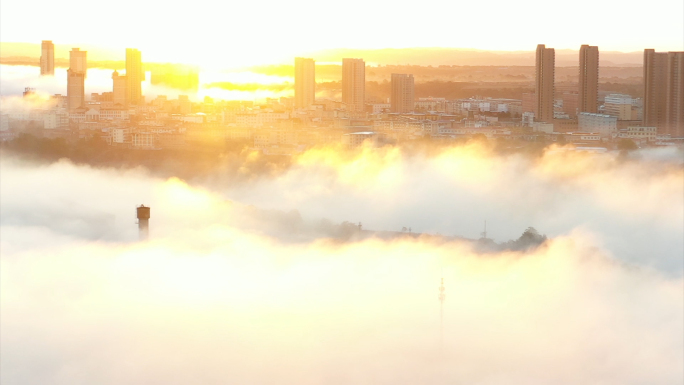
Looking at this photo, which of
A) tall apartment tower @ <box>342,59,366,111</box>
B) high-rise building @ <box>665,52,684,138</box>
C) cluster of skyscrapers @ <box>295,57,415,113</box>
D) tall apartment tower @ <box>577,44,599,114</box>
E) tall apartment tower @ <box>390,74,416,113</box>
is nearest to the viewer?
high-rise building @ <box>665,52,684,138</box>

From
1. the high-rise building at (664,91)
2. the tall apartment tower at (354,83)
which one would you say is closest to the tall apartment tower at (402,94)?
the tall apartment tower at (354,83)

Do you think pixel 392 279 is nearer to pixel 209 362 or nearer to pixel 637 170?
pixel 209 362

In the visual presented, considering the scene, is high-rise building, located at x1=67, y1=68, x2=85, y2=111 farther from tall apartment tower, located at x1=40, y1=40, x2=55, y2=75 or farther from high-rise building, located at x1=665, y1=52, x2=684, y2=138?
high-rise building, located at x1=665, y1=52, x2=684, y2=138

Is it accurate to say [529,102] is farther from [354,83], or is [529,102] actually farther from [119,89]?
[119,89]

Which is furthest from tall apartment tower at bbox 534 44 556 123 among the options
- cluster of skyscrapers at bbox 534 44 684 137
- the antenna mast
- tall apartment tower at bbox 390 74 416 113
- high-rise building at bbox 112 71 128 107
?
high-rise building at bbox 112 71 128 107

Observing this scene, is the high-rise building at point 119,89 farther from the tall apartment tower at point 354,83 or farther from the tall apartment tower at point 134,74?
the tall apartment tower at point 354,83

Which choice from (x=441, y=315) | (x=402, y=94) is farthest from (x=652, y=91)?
(x=441, y=315)

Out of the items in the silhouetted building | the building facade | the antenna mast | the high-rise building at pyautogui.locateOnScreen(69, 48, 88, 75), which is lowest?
the antenna mast
